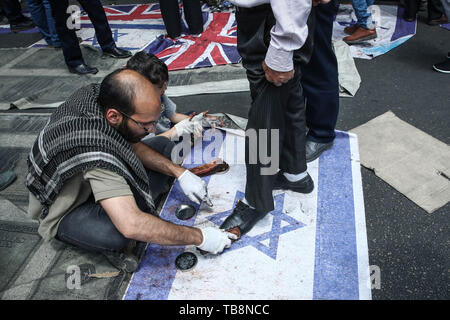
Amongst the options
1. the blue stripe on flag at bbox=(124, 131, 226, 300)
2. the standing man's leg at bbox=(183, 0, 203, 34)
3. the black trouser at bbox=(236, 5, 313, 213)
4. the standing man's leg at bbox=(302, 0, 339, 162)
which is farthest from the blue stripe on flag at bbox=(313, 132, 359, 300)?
the standing man's leg at bbox=(183, 0, 203, 34)

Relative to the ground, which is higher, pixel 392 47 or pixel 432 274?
pixel 392 47

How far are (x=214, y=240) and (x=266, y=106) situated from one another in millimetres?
628

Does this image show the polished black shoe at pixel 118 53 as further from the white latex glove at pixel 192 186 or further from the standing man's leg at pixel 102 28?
the white latex glove at pixel 192 186

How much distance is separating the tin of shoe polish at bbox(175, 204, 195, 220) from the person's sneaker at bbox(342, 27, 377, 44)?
96.8 inches

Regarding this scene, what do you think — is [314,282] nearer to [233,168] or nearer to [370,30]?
[233,168]

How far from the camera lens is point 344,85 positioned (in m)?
2.59

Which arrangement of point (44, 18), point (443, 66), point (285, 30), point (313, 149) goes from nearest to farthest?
point (285, 30)
point (313, 149)
point (443, 66)
point (44, 18)

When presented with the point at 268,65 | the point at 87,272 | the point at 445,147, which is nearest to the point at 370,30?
the point at 445,147

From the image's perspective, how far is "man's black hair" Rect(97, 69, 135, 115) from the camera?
117cm

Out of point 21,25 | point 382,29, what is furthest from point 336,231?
point 21,25

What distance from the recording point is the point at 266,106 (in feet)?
4.44

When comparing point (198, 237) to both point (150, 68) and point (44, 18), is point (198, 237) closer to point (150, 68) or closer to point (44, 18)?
point (150, 68)

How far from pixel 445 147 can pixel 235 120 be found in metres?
1.35

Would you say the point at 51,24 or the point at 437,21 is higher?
the point at 51,24
